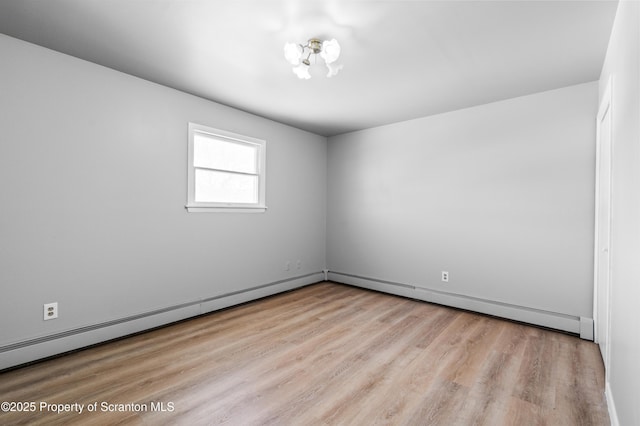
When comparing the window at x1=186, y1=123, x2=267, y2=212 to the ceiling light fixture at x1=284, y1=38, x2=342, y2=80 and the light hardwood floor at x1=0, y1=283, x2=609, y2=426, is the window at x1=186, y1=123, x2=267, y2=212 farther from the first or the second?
the ceiling light fixture at x1=284, y1=38, x2=342, y2=80

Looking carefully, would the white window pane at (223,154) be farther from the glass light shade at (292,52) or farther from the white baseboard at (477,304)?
the white baseboard at (477,304)

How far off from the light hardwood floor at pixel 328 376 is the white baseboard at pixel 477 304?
155mm

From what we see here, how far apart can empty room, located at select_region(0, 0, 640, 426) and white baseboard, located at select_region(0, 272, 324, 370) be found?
0.05ft

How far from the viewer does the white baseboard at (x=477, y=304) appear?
316 cm

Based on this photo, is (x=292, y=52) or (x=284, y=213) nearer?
(x=292, y=52)

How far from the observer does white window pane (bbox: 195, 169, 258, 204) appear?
11.9 ft

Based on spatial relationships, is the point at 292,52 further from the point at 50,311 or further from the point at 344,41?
the point at 50,311

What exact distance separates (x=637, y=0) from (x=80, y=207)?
12.7 ft

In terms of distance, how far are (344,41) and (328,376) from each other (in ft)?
8.32

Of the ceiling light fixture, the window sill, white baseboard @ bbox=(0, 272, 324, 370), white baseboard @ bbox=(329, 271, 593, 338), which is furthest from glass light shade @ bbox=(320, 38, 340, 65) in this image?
white baseboard @ bbox=(329, 271, 593, 338)

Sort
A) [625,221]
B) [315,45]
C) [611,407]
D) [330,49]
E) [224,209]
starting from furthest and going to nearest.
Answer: [224,209]
[315,45]
[330,49]
[611,407]
[625,221]

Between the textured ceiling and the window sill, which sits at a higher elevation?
the textured ceiling

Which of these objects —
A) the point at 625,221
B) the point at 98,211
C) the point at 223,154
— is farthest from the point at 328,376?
the point at 223,154

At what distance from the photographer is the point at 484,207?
371cm
